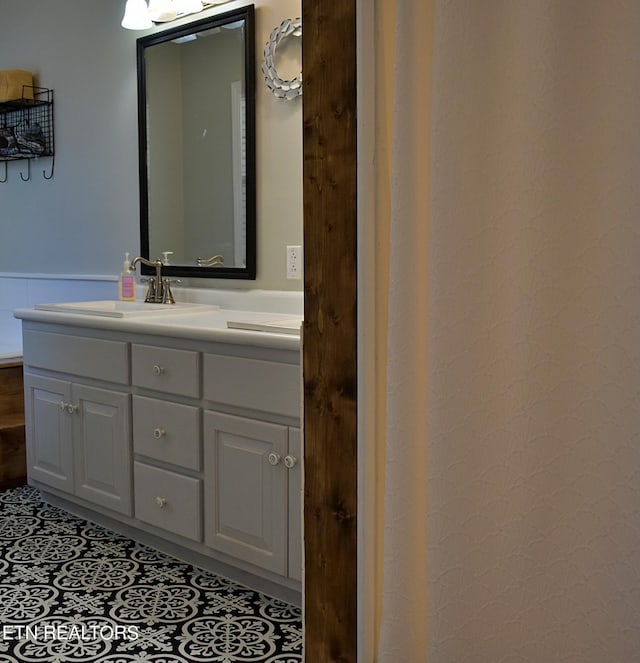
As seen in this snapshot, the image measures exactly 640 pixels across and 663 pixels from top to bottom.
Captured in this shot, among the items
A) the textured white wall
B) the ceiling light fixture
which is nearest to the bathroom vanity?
the textured white wall

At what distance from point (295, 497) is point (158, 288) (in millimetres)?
1306

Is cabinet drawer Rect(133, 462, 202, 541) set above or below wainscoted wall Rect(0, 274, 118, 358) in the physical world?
below

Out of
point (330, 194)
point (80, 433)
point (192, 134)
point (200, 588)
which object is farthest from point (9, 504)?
point (330, 194)

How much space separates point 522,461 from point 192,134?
7.30ft

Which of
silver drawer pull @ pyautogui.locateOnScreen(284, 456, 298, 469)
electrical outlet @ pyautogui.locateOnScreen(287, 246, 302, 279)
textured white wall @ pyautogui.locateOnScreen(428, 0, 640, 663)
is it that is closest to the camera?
textured white wall @ pyautogui.locateOnScreen(428, 0, 640, 663)

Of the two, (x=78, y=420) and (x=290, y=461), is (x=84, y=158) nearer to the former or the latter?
(x=78, y=420)

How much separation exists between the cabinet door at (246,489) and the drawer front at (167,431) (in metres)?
0.05

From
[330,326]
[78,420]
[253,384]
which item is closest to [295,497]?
[253,384]

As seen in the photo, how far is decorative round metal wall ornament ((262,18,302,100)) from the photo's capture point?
8.96 ft

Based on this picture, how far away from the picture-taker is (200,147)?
3074 millimetres

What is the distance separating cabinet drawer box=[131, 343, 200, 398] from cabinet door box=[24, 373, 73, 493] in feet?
1.43

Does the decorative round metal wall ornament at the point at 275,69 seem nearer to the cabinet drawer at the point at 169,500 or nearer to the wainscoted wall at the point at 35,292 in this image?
the wainscoted wall at the point at 35,292

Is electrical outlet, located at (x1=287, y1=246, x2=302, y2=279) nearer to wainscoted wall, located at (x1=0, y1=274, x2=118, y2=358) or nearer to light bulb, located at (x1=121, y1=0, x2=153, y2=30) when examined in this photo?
wainscoted wall, located at (x1=0, y1=274, x2=118, y2=358)

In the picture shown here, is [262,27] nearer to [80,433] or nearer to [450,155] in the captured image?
[80,433]
